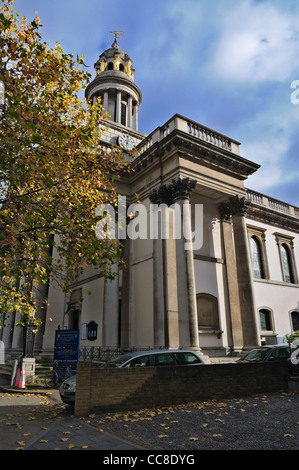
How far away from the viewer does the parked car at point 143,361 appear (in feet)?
28.5

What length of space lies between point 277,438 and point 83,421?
398cm

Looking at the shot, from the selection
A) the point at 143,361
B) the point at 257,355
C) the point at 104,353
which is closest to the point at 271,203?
the point at 257,355

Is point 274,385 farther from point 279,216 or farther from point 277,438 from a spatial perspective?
point 279,216

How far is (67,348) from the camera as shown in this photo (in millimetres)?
14117

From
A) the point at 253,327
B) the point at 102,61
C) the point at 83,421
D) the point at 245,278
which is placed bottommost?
the point at 83,421

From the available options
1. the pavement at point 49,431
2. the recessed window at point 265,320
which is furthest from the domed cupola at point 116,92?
the pavement at point 49,431

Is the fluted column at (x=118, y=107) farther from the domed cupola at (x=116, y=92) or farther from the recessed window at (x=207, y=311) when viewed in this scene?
the recessed window at (x=207, y=311)

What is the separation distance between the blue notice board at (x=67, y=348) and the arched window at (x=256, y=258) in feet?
52.7

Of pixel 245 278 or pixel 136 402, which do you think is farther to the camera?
pixel 245 278

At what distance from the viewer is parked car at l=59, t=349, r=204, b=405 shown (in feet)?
28.5

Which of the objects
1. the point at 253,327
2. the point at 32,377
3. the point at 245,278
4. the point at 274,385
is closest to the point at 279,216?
the point at 245,278

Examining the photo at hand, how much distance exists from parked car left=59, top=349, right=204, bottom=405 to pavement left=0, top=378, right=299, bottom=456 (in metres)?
0.46

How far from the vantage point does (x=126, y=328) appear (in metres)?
19.3

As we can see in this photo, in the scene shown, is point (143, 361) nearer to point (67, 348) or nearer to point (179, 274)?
point (67, 348)
